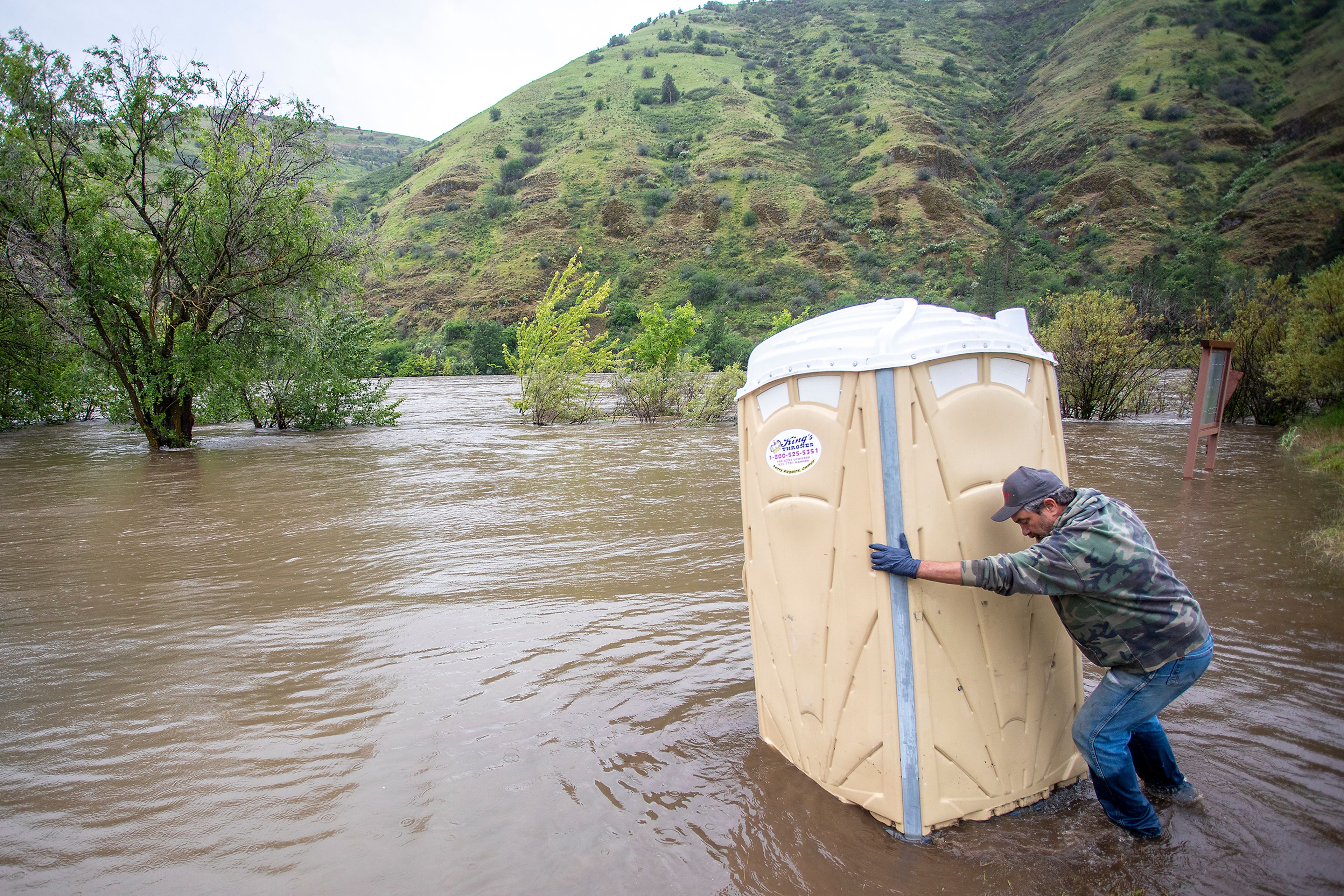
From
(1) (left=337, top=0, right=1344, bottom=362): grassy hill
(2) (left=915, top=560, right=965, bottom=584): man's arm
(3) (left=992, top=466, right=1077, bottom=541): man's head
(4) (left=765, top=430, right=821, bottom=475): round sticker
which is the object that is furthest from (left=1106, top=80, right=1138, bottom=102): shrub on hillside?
(2) (left=915, top=560, right=965, bottom=584): man's arm

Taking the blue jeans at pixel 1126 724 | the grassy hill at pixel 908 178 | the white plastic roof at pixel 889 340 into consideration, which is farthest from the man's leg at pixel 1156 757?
the grassy hill at pixel 908 178

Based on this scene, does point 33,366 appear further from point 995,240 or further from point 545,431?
point 995,240

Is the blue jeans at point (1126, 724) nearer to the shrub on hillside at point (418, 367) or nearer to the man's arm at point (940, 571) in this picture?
the man's arm at point (940, 571)

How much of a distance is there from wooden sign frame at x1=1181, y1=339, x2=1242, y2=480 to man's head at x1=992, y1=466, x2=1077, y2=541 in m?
7.71

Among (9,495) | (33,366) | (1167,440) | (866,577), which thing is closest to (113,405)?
(33,366)

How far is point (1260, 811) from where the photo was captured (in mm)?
2770

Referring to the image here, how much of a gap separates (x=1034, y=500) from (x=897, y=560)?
1.71 feet

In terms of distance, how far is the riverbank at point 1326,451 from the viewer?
604 centimetres

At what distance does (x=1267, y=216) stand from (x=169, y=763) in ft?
221

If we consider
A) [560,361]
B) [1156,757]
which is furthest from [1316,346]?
[560,361]

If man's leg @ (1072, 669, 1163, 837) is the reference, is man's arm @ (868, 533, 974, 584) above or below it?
above

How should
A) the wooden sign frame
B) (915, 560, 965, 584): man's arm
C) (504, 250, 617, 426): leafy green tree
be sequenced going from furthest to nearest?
(504, 250, 617, 426): leafy green tree → the wooden sign frame → (915, 560, 965, 584): man's arm

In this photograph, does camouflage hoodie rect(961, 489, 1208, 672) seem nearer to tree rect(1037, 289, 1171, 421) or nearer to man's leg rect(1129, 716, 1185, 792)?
man's leg rect(1129, 716, 1185, 792)

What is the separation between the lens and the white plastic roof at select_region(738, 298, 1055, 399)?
2.46 meters
